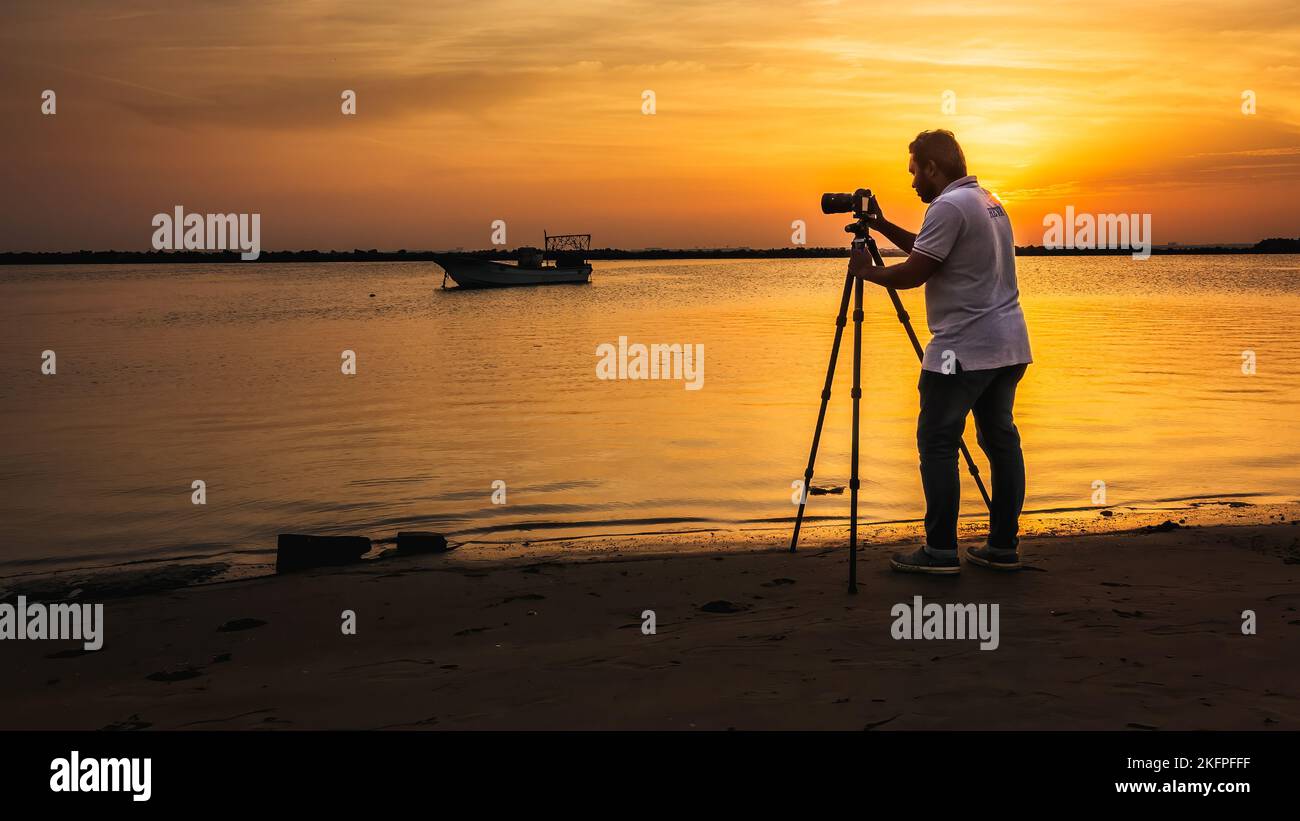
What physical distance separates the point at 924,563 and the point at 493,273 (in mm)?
70024

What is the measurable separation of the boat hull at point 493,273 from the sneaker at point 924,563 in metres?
66.8

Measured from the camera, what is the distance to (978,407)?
18.0ft

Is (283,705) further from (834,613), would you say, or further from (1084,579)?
(1084,579)

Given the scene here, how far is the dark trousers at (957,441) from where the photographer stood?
5.32 meters

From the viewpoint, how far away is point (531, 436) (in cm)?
1308

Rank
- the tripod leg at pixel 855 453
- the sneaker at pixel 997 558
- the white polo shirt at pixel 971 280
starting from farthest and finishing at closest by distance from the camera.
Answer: the sneaker at pixel 997 558 → the tripod leg at pixel 855 453 → the white polo shirt at pixel 971 280

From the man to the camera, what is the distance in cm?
7

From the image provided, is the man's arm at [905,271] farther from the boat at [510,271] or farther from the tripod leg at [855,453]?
the boat at [510,271]

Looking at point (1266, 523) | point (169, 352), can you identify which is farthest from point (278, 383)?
point (1266, 523)

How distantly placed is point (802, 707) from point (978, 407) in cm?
252
